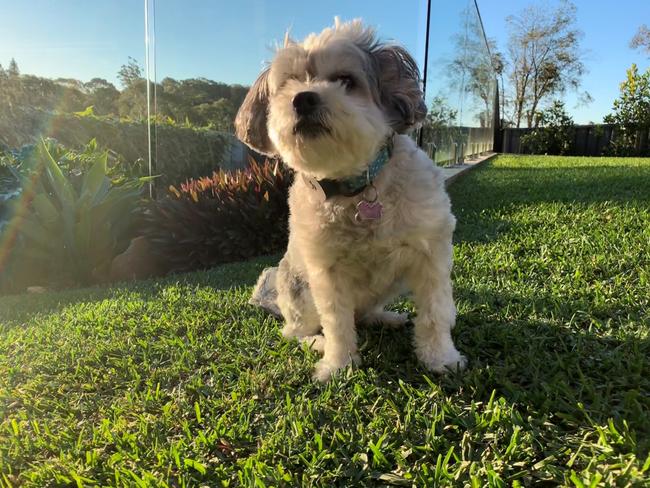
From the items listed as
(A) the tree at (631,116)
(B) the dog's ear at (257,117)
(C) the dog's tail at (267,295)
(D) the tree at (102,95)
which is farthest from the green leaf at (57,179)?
(A) the tree at (631,116)

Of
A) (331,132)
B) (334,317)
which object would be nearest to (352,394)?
(334,317)

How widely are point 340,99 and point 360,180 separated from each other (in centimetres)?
40

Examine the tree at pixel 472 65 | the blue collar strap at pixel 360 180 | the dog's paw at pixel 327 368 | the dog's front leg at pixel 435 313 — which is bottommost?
the dog's paw at pixel 327 368

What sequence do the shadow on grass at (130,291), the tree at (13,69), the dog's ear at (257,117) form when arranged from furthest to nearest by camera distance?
the tree at (13,69) → the shadow on grass at (130,291) → the dog's ear at (257,117)

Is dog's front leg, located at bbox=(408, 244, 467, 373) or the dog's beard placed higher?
the dog's beard

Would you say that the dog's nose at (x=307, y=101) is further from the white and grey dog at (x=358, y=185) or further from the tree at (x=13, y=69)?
the tree at (x=13, y=69)

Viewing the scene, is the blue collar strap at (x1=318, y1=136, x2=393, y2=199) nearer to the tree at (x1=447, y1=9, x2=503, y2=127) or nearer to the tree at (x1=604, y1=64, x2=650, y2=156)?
the tree at (x1=447, y1=9, x2=503, y2=127)

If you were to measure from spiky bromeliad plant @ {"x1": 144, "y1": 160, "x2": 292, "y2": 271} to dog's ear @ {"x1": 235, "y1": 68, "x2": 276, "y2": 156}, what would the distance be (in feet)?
9.55

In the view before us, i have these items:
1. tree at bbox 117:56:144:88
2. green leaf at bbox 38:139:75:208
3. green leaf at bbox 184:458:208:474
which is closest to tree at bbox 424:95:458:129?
tree at bbox 117:56:144:88

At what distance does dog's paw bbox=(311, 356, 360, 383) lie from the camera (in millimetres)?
2385

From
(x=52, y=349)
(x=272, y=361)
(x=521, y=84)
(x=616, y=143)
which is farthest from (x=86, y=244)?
(x=521, y=84)

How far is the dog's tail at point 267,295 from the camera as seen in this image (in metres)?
3.29

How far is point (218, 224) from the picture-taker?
18.5 ft

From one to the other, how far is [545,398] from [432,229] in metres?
0.85
